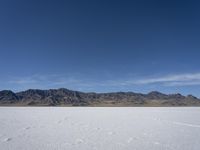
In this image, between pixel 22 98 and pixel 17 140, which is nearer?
pixel 17 140

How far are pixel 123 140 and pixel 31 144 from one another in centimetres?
339

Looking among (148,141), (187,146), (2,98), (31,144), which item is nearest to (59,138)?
(31,144)

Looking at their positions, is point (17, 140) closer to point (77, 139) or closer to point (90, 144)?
point (77, 139)

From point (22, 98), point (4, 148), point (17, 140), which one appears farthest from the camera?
point (22, 98)

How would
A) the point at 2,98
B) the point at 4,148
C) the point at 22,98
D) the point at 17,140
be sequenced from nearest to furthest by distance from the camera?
the point at 4,148 < the point at 17,140 < the point at 2,98 < the point at 22,98

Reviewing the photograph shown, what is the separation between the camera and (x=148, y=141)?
776cm

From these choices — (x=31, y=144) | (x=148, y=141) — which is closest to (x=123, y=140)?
(x=148, y=141)

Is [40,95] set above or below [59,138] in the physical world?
above

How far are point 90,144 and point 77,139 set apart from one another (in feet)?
3.36

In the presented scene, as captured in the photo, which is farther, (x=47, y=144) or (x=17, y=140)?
(x=17, y=140)

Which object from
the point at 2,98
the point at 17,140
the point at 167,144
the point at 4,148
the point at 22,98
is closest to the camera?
the point at 4,148

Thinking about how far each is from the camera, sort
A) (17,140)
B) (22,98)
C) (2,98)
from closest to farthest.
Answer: (17,140)
(2,98)
(22,98)

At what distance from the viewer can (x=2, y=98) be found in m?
183

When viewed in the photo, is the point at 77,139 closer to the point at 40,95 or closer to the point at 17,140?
the point at 17,140
